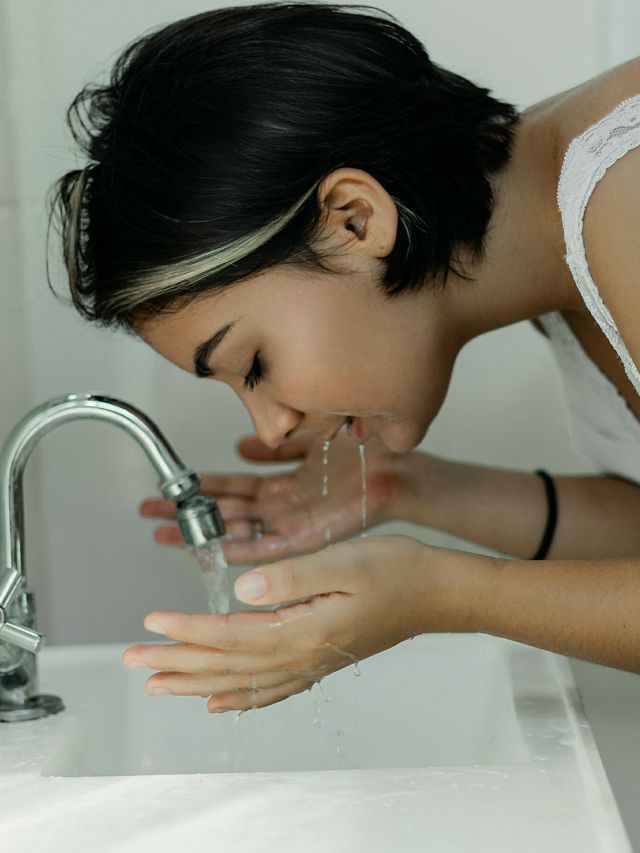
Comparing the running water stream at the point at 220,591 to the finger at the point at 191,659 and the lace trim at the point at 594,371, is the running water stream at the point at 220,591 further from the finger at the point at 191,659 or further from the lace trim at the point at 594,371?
the lace trim at the point at 594,371

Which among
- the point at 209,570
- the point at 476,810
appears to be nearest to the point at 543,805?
the point at 476,810

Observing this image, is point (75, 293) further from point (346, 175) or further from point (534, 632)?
point (534, 632)

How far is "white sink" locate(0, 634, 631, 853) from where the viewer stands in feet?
2.20

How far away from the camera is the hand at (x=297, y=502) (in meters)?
1.20

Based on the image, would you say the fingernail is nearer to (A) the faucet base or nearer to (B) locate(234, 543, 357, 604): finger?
(B) locate(234, 543, 357, 604): finger

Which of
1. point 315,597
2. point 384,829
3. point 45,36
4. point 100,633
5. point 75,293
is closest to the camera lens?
point 384,829

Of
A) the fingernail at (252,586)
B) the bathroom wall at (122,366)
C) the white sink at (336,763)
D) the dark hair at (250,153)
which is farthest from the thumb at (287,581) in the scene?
the bathroom wall at (122,366)

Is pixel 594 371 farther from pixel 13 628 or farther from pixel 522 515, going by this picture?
pixel 13 628

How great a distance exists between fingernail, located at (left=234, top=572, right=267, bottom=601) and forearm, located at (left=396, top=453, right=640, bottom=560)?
50 centimetres

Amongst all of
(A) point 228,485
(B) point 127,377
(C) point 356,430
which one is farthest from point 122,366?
(C) point 356,430

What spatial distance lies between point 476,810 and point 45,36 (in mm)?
974

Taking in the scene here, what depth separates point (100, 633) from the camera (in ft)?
4.47

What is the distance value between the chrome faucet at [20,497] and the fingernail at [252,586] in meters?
0.21

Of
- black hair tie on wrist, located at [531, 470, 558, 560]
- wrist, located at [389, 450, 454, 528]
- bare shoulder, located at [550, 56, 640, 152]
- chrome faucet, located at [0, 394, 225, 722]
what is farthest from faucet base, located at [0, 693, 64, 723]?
bare shoulder, located at [550, 56, 640, 152]
